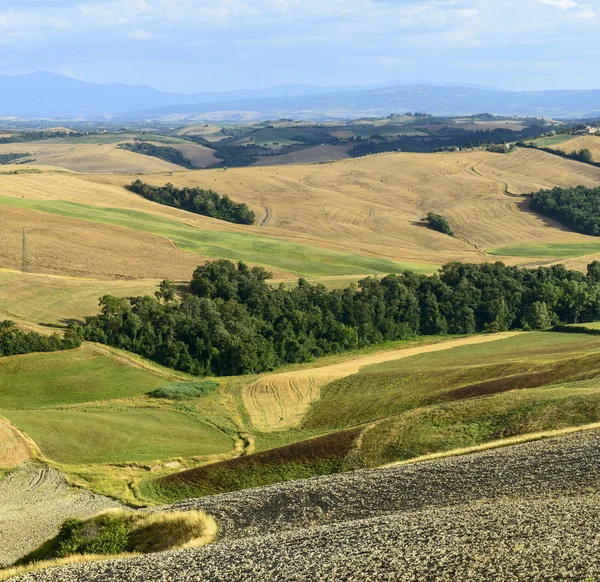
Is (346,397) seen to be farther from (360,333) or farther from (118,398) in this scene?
(360,333)

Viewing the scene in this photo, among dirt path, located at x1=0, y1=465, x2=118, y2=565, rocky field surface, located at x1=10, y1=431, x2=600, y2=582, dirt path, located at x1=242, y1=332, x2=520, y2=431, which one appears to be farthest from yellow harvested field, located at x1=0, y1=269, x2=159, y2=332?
rocky field surface, located at x1=10, y1=431, x2=600, y2=582

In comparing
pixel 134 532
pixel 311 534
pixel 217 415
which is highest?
pixel 311 534

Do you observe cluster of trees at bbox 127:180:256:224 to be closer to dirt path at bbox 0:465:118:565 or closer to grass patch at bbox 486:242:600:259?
grass patch at bbox 486:242:600:259

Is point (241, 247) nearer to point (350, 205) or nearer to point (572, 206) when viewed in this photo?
point (350, 205)

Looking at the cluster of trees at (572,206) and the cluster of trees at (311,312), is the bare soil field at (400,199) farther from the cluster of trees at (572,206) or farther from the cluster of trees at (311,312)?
the cluster of trees at (311,312)

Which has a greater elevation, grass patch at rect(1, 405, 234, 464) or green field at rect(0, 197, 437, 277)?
green field at rect(0, 197, 437, 277)

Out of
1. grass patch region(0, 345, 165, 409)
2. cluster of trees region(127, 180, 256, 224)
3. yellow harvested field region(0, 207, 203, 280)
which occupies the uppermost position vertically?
cluster of trees region(127, 180, 256, 224)

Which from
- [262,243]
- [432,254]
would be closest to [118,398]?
[262,243]
